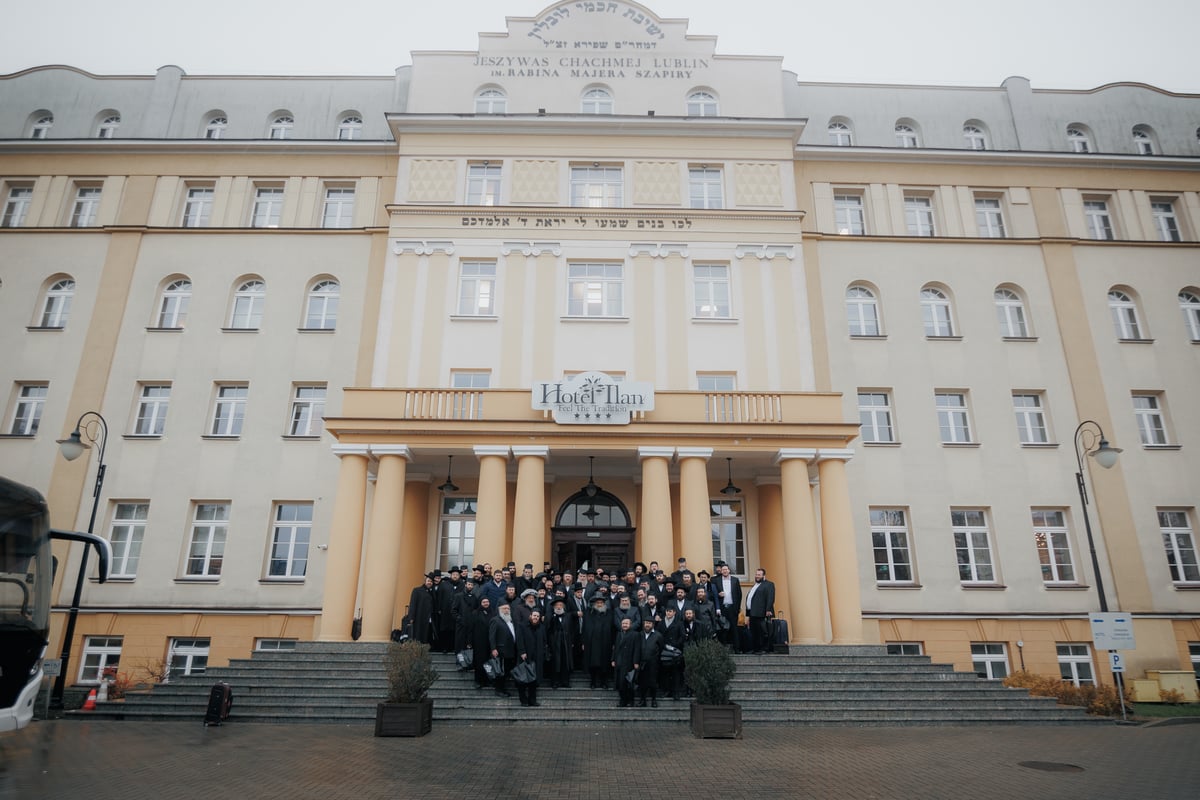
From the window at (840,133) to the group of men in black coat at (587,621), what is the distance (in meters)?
16.9

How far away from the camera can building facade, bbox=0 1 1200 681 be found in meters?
17.6

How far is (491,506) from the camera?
53.9ft

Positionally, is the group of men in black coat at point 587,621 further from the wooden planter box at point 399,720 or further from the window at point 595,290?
the window at point 595,290

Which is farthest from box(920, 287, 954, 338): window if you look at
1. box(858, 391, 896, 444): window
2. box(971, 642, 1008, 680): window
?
box(971, 642, 1008, 680): window

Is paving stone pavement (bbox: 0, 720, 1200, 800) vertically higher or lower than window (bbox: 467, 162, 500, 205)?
lower

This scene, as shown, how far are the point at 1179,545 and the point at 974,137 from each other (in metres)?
14.7

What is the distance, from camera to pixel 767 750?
9.71 m

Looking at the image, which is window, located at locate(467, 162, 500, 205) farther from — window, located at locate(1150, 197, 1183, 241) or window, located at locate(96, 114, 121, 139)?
window, located at locate(1150, 197, 1183, 241)

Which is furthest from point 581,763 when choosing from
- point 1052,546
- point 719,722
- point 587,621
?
point 1052,546

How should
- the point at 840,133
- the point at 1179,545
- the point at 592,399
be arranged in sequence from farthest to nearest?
the point at 840,133
the point at 1179,545
the point at 592,399

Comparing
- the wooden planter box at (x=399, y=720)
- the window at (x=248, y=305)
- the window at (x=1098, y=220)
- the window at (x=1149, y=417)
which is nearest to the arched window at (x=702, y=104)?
the window at (x=1098, y=220)

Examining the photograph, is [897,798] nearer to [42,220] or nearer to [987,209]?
[987,209]

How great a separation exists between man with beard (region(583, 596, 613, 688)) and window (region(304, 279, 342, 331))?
43.6 feet

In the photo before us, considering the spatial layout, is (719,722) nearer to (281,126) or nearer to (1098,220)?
(1098,220)
